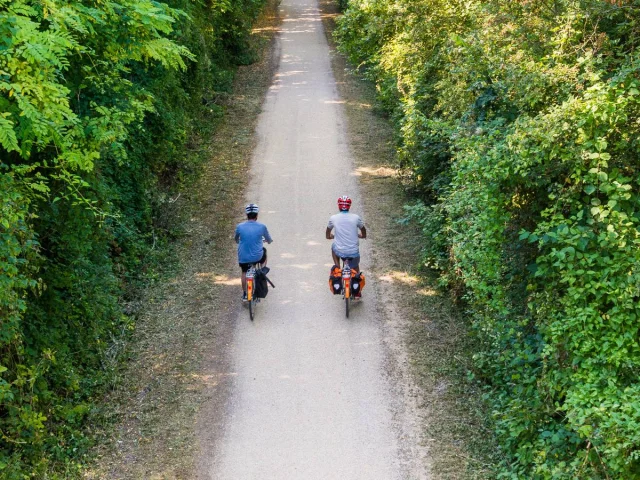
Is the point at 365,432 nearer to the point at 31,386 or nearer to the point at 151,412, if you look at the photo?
the point at 151,412

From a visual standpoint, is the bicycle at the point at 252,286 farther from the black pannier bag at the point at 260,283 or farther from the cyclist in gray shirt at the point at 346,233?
the cyclist in gray shirt at the point at 346,233

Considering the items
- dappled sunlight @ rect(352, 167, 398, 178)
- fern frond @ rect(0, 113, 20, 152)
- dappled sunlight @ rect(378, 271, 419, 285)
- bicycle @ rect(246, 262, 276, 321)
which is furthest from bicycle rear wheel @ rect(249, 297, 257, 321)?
dappled sunlight @ rect(352, 167, 398, 178)

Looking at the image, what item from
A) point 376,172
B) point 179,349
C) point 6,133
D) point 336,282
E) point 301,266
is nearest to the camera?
point 6,133

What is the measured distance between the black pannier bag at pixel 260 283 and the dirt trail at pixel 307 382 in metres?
0.38

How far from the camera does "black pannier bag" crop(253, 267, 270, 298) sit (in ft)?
40.3

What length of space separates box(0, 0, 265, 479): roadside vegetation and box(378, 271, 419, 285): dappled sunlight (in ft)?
15.1

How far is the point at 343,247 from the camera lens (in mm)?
12242

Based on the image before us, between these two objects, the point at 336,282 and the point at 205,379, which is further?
the point at 336,282

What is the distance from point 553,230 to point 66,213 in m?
6.57

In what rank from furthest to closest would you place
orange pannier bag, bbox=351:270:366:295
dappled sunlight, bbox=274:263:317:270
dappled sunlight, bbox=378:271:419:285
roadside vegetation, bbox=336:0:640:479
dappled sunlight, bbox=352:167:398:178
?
dappled sunlight, bbox=352:167:398:178, dappled sunlight, bbox=274:263:317:270, dappled sunlight, bbox=378:271:419:285, orange pannier bag, bbox=351:270:366:295, roadside vegetation, bbox=336:0:640:479

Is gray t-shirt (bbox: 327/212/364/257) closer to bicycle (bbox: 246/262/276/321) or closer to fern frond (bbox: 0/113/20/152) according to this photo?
bicycle (bbox: 246/262/276/321)

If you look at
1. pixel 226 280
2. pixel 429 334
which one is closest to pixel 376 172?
pixel 226 280

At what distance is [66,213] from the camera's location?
10.1m

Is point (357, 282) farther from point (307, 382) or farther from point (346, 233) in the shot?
point (307, 382)
